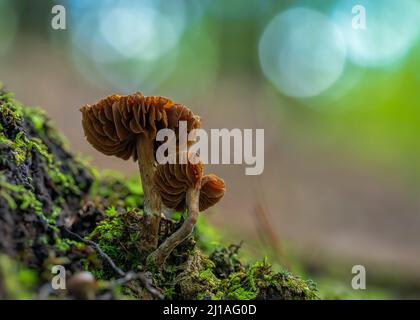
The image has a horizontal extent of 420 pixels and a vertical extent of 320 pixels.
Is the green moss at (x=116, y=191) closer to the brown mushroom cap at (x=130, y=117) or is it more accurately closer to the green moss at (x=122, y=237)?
the green moss at (x=122, y=237)

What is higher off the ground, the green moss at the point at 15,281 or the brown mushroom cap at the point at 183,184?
the brown mushroom cap at the point at 183,184

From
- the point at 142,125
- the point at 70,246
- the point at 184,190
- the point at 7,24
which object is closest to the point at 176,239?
the point at 184,190

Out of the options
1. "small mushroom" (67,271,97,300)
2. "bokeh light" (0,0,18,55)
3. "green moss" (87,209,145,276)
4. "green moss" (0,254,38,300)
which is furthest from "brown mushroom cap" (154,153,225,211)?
"bokeh light" (0,0,18,55)

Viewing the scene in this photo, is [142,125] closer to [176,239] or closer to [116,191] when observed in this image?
[176,239]

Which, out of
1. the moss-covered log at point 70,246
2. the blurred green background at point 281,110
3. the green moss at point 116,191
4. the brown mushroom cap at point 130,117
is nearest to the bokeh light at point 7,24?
the blurred green background at point 281,110

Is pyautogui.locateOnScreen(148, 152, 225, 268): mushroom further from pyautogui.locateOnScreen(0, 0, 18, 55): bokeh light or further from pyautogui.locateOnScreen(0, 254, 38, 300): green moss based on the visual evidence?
pyautogui.locateOnScreen(0, 0, 18, 55): bokeh light

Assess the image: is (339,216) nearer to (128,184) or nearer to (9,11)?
(128,184)
